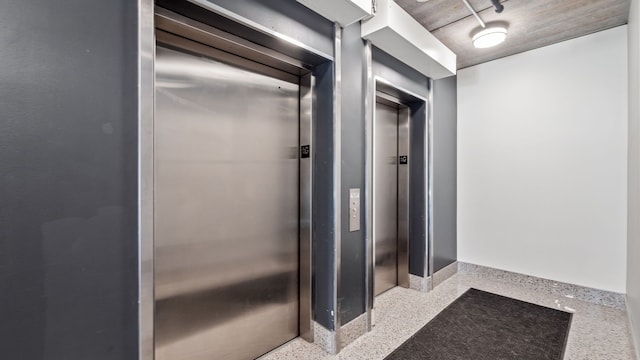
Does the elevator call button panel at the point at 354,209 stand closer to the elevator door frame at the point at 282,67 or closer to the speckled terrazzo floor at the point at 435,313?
the elevator door frame at the point at 282,67

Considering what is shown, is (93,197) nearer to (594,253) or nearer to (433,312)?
(433,312)

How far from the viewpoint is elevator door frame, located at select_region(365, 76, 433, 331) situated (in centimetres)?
239

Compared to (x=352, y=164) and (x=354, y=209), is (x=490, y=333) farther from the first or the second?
(x=352, y=164)

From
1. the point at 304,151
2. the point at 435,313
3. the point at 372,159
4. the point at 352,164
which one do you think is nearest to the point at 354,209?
the point at 352,164

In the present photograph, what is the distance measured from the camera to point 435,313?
2.68 metres

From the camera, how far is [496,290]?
3254mm

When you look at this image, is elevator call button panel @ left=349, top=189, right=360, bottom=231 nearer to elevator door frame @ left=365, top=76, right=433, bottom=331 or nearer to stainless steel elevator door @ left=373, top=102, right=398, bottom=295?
elevator door frame @ left=365, top=76, right=433, bottom=331

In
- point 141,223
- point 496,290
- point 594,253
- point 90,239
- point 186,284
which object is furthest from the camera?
point 496,290

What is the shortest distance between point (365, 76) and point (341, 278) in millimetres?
1698

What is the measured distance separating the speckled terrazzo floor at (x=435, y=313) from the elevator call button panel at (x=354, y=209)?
0.93 m

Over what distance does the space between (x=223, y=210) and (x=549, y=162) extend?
11.9 feet

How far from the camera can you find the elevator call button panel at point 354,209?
2.27 m

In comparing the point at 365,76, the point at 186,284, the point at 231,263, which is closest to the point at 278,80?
the point at 365,76

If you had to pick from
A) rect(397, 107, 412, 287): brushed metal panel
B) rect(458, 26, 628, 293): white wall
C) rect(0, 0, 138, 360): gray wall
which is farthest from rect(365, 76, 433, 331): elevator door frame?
rect(0, 0, 138, 360): gray wall
